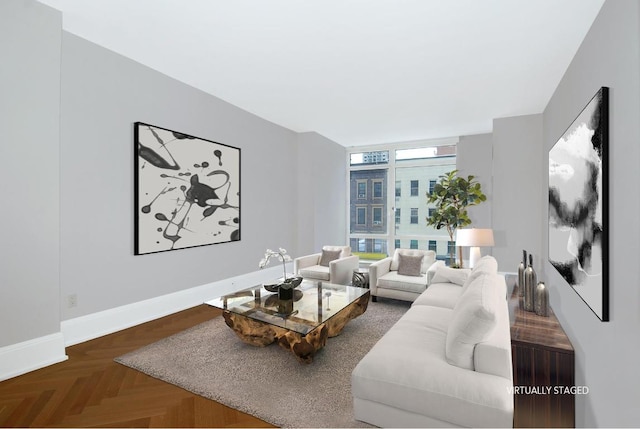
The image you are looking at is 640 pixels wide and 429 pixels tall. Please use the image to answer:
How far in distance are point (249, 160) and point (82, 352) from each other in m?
3.18

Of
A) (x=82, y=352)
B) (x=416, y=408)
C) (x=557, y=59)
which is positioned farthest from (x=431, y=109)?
(x=82, y=352)

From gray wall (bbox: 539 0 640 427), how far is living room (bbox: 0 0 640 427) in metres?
0.01

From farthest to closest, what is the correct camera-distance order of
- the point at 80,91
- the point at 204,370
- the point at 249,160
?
the point at 249,160 → the point at 80,91 → the point at 204,370

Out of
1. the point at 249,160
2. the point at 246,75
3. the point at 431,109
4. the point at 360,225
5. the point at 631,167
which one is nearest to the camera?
the point at 631,167

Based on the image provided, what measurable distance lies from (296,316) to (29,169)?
8.01 ft

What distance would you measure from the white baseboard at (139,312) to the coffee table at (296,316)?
97cm

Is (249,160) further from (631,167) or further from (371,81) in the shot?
(631,167)

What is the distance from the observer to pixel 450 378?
168 centimetres

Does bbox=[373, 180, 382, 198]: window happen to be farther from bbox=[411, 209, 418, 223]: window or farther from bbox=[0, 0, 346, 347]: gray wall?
bbox=[0, 0, 346, 347]: gray wall

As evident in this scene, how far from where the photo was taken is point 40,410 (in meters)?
2.00

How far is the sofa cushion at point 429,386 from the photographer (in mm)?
1569

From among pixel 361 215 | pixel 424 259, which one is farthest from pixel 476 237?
pixel 361 215

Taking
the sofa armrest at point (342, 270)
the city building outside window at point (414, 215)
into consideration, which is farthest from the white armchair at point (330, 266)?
the city building outside window at point (414, 215)

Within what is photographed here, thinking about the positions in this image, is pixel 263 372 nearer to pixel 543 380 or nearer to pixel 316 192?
pixel 543 380
